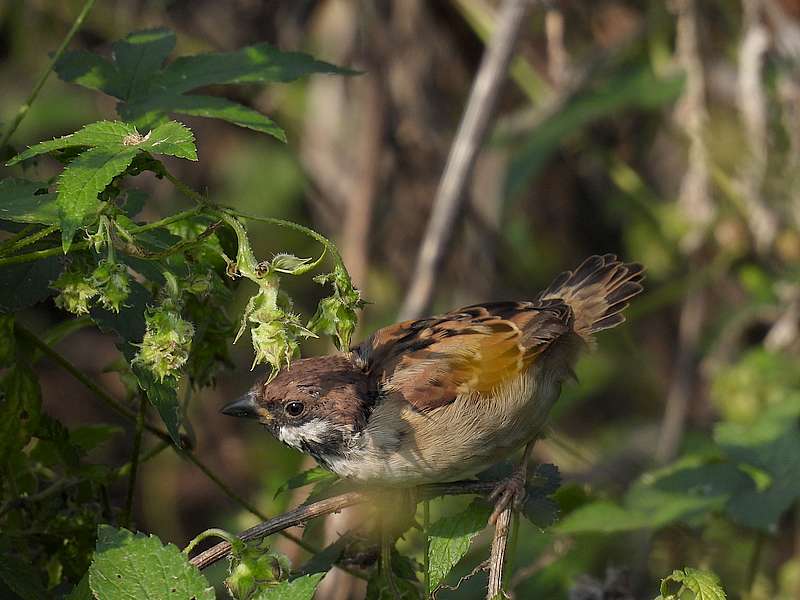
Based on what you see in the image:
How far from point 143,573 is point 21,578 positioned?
0.99ft

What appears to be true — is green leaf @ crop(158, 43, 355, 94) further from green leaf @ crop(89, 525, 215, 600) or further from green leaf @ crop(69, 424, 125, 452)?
green leaf @ crop(89, 525, 215, 600)

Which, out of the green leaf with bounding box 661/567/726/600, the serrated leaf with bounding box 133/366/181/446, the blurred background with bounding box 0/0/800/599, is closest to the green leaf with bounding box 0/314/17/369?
the serrated leaf with bounding box 133/366/181/446

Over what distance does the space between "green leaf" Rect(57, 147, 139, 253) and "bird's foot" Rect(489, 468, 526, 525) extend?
1087mm

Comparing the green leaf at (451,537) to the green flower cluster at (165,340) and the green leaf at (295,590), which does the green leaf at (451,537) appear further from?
the green flower cluster at (165,340)

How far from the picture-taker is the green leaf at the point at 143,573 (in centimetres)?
184

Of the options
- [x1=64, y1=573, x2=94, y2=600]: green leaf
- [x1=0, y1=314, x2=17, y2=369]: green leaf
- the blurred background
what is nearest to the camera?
[x1=64, y1=573, x2=94, y2=600]: green leaf

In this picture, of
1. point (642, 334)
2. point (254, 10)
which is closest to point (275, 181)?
point (254, 10)

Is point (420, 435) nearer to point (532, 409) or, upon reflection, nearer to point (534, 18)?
point (532, 409)

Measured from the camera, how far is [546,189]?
707 centimetres

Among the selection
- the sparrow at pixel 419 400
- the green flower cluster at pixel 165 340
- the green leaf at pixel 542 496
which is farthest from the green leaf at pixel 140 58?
the green leaf at pixel 542 496

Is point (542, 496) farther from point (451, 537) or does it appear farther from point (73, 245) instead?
point (73, 245)

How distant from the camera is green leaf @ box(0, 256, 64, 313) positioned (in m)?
2.05

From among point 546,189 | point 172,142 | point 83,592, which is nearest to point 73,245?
point 172,142

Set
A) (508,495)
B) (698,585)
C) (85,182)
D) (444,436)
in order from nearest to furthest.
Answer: (85,182) → (698,585) → (508,495) → (444,436)
